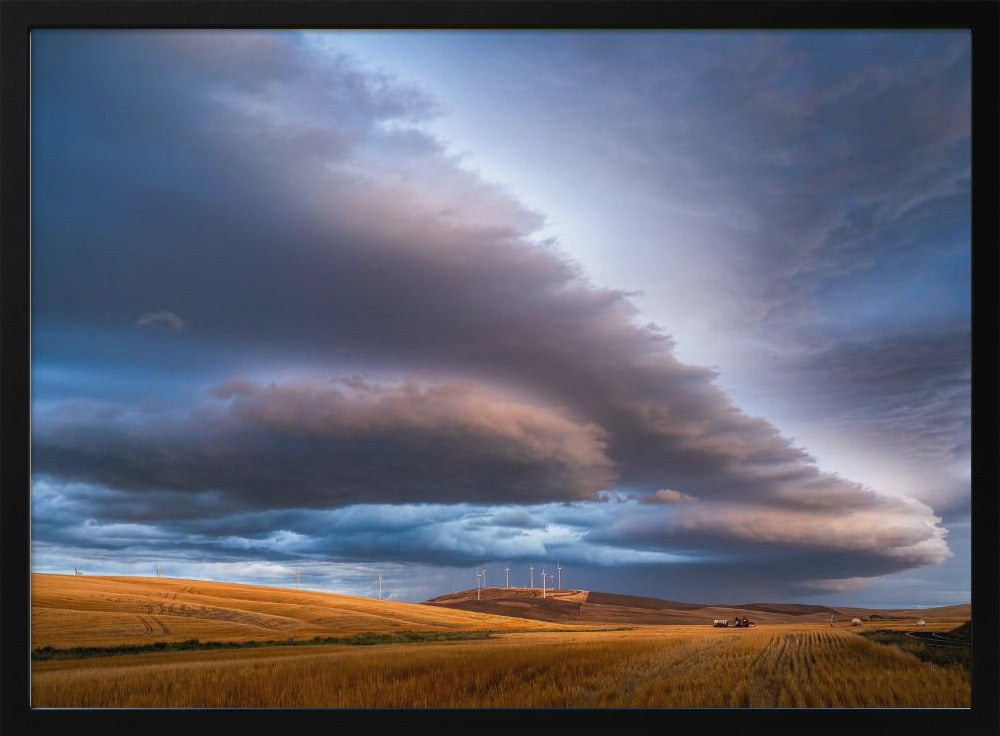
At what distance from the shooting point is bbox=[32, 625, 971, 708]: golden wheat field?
4.36m

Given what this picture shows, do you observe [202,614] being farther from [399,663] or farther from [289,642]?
[399,663]

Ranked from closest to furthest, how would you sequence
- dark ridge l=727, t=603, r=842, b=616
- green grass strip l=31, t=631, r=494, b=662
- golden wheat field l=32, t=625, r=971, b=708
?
1. golden wheat field l=32, t=625, r=971, b=708
2. green grass strip l=31, t=631, r=494, b=662
3. dark ridge l=727, t=603, r=842, b=616

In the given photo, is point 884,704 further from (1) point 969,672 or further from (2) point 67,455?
(2) point 67,455

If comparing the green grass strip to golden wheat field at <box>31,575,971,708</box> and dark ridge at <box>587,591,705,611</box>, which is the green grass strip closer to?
golden wheat field at <box>31,575,971,708</box>

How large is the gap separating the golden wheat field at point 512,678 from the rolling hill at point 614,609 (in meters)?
0.10

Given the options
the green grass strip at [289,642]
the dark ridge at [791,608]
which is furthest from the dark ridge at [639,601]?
the green grass strip at [289,642]

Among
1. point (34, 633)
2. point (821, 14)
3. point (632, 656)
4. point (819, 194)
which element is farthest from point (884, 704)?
point (34, 633)

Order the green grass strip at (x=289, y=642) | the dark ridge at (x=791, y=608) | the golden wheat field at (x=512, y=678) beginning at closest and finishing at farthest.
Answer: the golden wheat field at (x=512, y=678) → the green grass strip at (x=289, y=642) → the dark ridge at (x=791, y=608)

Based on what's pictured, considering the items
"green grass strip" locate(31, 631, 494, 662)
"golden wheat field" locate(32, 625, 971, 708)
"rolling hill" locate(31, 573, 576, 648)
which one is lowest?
"golden wheat field" locate(32, 625, 971, 708)

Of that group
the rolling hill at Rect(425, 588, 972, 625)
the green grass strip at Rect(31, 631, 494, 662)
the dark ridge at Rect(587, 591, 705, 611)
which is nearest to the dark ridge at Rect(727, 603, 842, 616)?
the rolling hill at Rect(425, 588, 972, 625)

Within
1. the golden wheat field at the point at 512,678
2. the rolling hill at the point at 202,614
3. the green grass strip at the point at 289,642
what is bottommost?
the golden wheat field at the point at 512,678

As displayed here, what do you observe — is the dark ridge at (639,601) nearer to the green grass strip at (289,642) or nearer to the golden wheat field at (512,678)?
the golden wheat field at (512,678)

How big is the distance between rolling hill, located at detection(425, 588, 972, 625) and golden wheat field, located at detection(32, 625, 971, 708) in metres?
0.10

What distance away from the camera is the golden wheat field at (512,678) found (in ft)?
14.3
